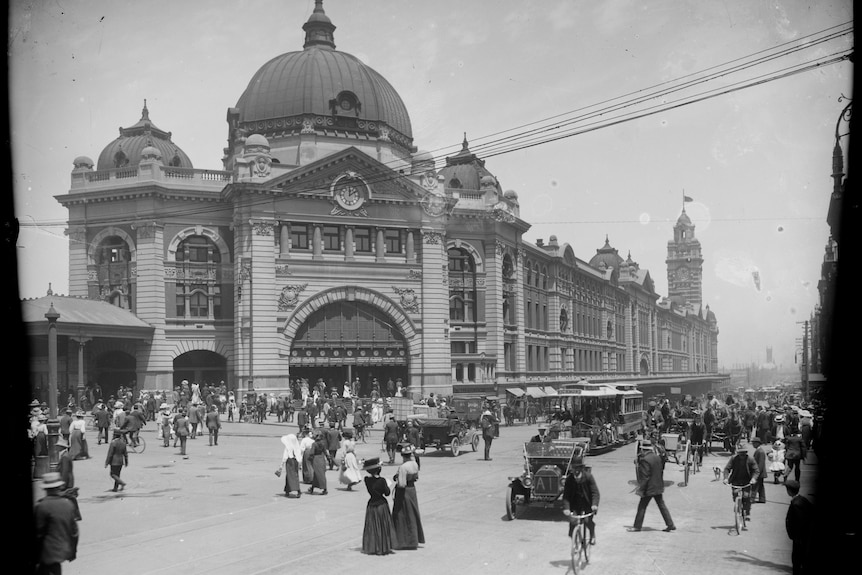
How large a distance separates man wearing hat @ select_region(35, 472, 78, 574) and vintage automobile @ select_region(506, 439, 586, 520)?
9343mm

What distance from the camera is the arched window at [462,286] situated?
63.3 meters

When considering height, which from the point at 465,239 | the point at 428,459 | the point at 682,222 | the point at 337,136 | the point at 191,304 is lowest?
the point at 428,459

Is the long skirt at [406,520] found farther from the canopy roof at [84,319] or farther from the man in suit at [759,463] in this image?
the canopy roof at [84,319]

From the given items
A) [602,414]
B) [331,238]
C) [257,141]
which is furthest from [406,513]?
[257,141]

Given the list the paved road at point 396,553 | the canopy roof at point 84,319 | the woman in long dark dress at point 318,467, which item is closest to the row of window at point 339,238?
the canopy roof at point 84,319

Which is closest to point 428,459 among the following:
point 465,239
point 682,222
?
point 465,239

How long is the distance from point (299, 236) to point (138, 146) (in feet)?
49.8

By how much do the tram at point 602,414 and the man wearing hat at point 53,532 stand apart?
73.7 feet

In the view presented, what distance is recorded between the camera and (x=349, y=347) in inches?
2219

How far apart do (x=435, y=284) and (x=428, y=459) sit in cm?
2903

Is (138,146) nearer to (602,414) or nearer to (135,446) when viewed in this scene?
(135,446)

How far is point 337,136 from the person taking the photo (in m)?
60.5

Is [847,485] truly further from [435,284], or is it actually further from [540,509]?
[435,284]

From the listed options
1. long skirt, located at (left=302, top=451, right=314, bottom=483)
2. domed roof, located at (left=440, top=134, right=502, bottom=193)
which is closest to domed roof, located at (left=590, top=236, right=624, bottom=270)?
domed roof, located at (left=440, top=134, right=502, bottom=193)
